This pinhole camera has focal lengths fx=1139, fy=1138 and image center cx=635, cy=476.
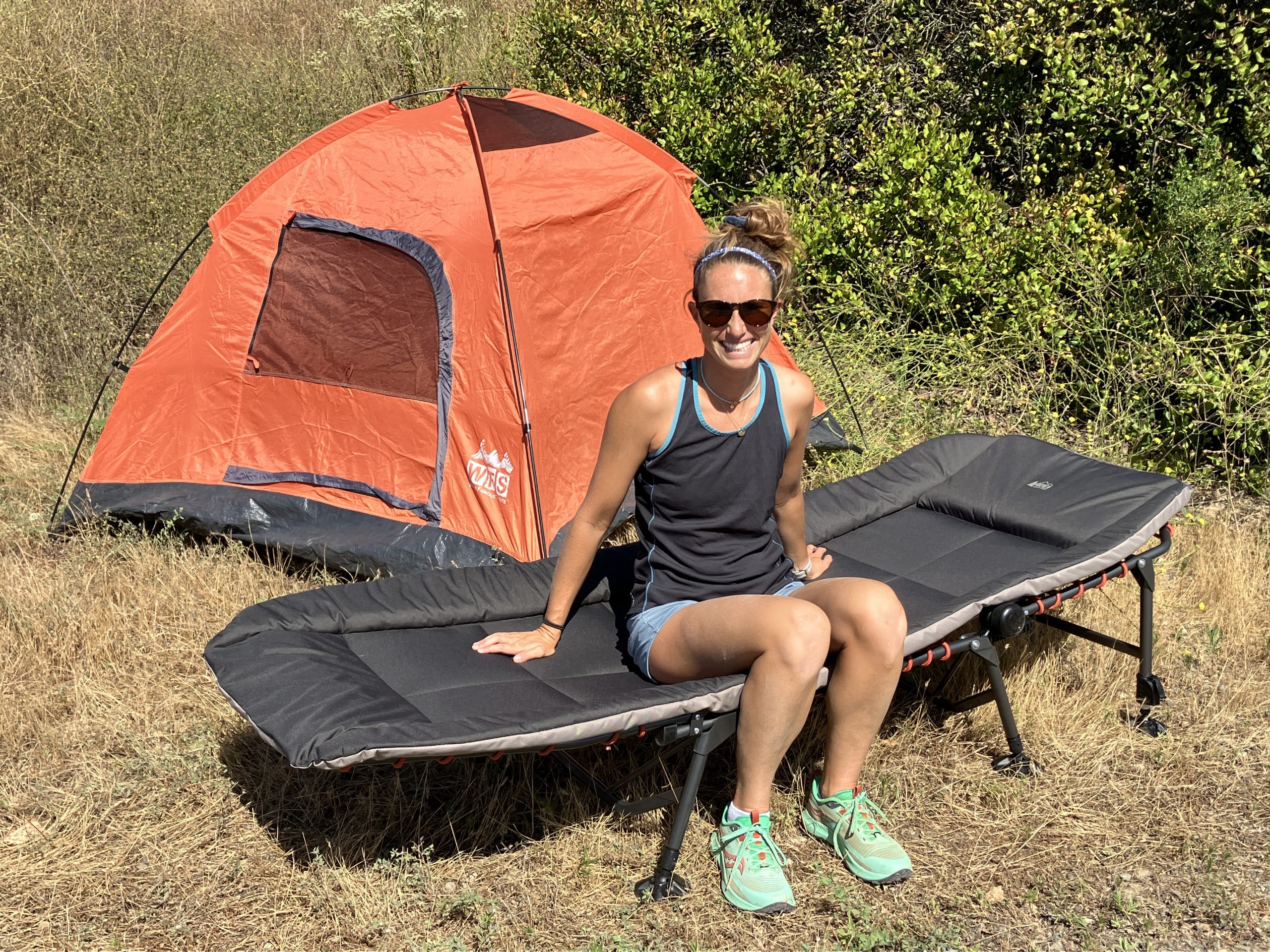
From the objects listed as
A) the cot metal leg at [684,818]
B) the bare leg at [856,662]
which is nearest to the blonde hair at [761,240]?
the bare leg at [856,662]

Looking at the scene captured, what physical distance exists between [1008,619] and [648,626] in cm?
97

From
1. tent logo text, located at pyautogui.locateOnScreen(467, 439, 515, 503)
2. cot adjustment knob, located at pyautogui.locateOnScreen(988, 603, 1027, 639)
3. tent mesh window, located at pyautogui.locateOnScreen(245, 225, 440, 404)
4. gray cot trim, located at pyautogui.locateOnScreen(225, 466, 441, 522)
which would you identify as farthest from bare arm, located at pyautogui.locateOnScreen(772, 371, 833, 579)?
tent mesh window, located at pyautogui.locateOnScreen(245, 225, 440, 404)

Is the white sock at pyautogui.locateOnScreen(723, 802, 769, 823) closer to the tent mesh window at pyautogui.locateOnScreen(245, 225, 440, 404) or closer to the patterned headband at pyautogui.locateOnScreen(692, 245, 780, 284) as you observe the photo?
the patterned headband at pyautogui.locateOnScreen(692, 245, 780, 284)

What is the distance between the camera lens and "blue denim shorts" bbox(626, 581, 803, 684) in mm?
2715

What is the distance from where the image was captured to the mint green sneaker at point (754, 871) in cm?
255

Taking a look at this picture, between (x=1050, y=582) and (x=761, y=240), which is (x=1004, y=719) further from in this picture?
(x=761, y=240)

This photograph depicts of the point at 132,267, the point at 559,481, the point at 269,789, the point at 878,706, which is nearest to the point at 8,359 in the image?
the point at 132,267

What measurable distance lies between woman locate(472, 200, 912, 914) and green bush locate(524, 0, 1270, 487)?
3.04 meters

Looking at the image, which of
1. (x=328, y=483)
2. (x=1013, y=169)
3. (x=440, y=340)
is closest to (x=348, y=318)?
(x=440, y=340)

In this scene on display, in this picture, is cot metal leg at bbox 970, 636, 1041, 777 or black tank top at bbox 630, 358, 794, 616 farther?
cot metal leg at bbox 970, 636, 1041, 777

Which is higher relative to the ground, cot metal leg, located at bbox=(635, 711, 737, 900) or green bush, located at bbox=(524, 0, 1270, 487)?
green bush, located at bbox=(524, 0, 1270, 487)

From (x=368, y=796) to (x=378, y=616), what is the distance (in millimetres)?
459

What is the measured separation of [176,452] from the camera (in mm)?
4383

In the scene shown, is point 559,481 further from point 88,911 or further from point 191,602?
point 88,911
